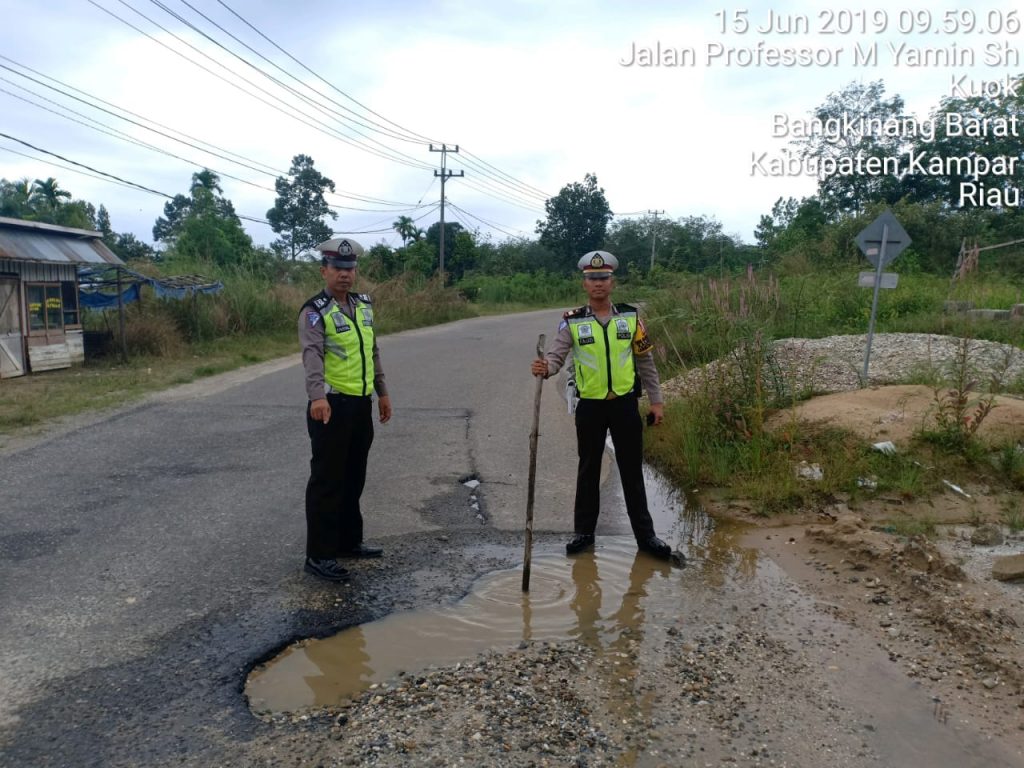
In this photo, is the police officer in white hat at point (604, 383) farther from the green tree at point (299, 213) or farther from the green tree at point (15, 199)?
the green tree at point (299, 213)

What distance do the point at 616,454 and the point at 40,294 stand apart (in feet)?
40.9

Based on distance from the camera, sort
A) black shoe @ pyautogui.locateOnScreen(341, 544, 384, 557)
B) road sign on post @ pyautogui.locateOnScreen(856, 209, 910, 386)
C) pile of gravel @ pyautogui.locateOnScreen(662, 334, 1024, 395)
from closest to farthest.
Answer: black shoe @ pyautogui.locateOnScreen(341, 544, 384, 557) → pile of gravel @ pyautogui.locateOnScreen(662, 334, 1024, 395) → road sign on post @ pyautogui.locateOnScreen(856, 209, 910, 386)

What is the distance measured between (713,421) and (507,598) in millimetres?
3541

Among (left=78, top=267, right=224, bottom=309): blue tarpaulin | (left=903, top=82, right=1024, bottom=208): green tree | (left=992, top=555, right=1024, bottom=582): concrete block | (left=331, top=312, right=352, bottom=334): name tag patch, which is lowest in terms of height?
(left=992, top=555, right=1024, bottom=582): concrete block

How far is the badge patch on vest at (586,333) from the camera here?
4.84 meters

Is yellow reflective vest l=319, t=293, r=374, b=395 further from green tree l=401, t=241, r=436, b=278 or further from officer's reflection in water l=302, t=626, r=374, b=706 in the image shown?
green tree l=401, t=241, r=436, b=278

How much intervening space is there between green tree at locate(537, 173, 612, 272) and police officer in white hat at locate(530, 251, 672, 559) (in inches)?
1835

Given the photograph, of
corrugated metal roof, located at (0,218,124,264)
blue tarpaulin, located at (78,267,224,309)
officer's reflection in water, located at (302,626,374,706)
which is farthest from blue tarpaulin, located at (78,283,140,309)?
officer's reflection in water, located at (302,626,374,706)

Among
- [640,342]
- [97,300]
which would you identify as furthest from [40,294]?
[640,342]

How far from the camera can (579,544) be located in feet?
16.6

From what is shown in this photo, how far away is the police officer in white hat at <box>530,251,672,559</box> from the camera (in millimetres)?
4852

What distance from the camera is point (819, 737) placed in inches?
119

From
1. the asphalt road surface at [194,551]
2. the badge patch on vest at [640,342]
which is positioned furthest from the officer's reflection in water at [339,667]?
the badge patch on vest at [640,342]

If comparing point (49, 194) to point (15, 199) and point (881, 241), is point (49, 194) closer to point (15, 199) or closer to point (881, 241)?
point (15, 199)
